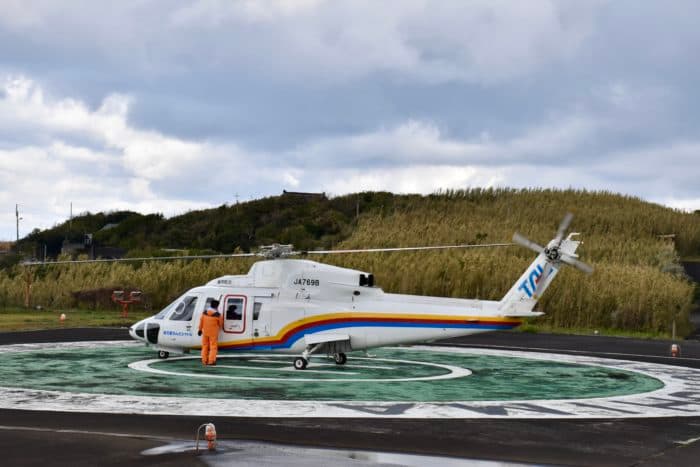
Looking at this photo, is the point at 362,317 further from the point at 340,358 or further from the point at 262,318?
the point at 262,318

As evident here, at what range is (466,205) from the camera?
271ft

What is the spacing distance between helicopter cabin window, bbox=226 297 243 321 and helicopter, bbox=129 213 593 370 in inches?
1.1

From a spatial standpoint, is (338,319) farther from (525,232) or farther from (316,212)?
(316,212)

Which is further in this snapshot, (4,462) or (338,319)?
(338,319)

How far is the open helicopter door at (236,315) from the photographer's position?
73.9 feet

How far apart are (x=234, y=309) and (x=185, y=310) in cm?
155

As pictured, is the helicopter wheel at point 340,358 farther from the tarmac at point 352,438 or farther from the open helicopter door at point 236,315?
the tarmac at point 352,438

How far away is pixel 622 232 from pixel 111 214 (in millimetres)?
74637

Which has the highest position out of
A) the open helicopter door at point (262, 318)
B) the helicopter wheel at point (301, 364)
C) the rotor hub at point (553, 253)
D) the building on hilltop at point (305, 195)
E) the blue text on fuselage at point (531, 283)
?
the building on hilltop at point (305, 195)

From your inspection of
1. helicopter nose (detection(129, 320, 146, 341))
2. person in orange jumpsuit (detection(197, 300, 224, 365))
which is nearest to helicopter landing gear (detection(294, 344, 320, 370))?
person in orange jumpsuit (detection(197, 300, 224, 365))

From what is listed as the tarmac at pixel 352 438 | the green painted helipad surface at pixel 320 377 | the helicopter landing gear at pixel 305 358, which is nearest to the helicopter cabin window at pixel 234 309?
the green painted helipad surface at pixel 320 377

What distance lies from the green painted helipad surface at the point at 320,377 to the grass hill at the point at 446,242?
14.3 meters

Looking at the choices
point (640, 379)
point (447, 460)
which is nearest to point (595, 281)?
point (640, 379)

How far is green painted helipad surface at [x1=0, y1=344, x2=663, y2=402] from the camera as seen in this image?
710 inches
